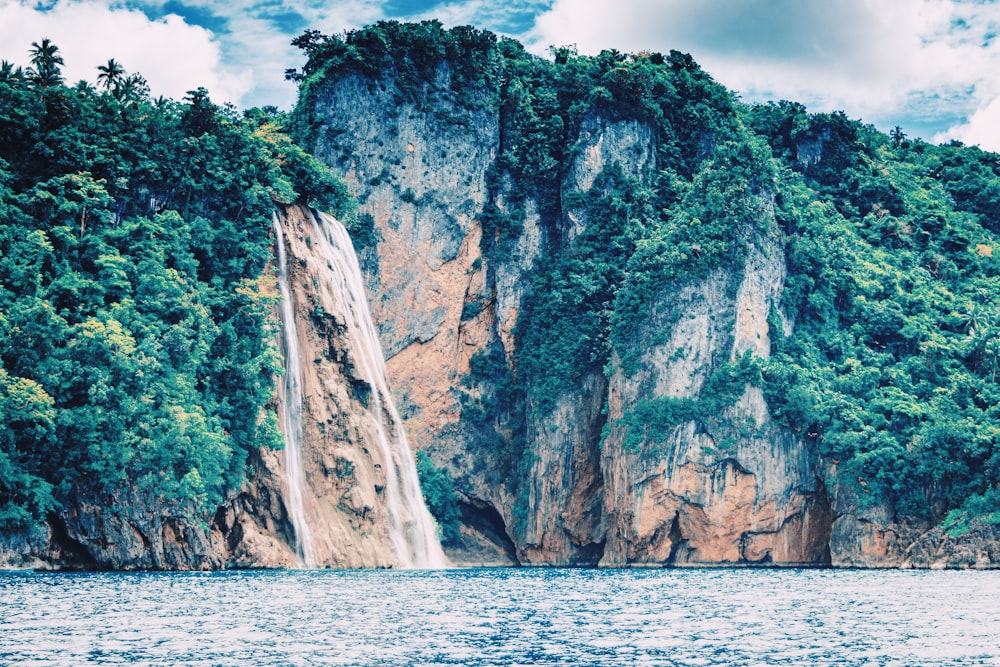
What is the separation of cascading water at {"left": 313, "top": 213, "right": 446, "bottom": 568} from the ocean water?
1219 centimetres

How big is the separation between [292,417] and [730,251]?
24493 millimetres

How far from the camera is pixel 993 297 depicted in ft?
214

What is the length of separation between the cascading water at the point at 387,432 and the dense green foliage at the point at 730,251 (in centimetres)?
1127

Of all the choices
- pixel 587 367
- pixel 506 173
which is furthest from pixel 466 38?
pixel 587 367

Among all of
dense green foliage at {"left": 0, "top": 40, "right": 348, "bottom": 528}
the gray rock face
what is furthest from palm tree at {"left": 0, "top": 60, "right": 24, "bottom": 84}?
the gray rock face

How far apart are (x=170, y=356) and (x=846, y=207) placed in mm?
43725

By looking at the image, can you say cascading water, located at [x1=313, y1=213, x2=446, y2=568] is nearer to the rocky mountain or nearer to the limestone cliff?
the rocky mountain

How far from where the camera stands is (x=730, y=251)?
2400 inches

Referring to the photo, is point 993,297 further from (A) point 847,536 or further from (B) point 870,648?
(B) point 870,648

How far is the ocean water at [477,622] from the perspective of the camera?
19281 mm

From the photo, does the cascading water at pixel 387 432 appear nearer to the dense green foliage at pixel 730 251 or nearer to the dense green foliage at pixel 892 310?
the dense green foliage at pixel 730 251

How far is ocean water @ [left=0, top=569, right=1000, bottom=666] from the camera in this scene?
19.3 m

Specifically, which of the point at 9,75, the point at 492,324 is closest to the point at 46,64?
the point at 9,75

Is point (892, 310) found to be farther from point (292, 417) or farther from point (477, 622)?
point (477, 622)
